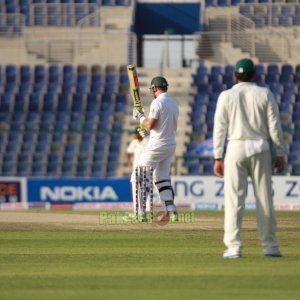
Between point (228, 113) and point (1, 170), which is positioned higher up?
point (228, 113)

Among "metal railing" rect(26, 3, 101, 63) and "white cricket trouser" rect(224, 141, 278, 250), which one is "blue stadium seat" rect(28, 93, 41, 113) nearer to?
"metal railing" rect(26, 3, 101, 63)

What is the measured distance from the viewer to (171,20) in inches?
1476

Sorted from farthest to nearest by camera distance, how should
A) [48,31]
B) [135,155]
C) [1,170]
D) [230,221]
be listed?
[48,31], [1,170], [135,155], [230,221]

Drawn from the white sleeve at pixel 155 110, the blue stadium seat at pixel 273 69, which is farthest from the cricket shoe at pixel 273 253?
the blue stadium seat at pixel 273 69

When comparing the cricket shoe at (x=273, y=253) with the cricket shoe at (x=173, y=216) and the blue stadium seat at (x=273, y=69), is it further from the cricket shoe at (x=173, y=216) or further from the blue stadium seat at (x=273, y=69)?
the blue stadium seat at (x=273, y=69)

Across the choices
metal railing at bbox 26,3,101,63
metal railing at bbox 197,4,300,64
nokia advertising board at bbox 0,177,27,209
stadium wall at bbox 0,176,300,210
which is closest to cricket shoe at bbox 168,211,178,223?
stadium wall at bbox 0,176,300,210

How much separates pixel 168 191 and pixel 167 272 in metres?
6.54

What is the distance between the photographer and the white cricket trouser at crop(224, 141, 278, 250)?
35.4 ft

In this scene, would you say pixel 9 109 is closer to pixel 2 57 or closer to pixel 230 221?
pixel 2 57

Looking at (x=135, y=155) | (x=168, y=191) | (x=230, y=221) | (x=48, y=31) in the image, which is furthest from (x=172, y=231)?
(x=48, y=31)

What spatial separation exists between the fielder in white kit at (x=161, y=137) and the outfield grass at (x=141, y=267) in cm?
101

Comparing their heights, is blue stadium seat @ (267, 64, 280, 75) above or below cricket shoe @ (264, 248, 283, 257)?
below

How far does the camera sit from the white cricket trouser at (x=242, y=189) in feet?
35.4
